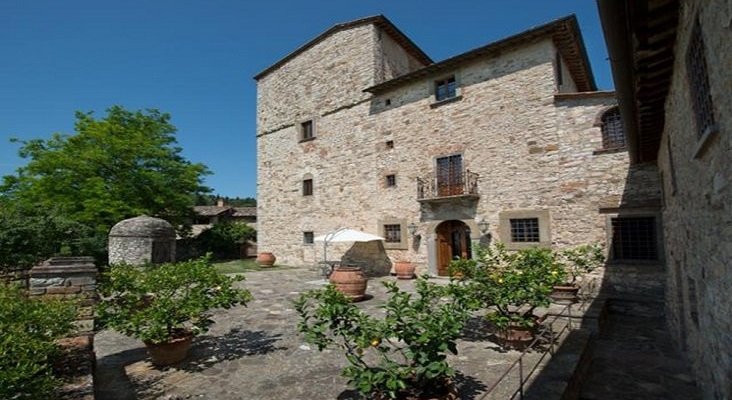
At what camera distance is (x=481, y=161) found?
12617 mm

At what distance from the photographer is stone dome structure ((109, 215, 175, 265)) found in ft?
54.1

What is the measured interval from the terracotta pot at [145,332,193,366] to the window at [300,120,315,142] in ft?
44.4

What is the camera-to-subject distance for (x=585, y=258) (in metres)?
10.2

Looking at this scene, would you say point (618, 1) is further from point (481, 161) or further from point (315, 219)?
point (315, 219)

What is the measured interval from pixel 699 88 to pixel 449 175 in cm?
1039

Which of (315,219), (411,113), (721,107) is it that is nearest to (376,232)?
(315,219)

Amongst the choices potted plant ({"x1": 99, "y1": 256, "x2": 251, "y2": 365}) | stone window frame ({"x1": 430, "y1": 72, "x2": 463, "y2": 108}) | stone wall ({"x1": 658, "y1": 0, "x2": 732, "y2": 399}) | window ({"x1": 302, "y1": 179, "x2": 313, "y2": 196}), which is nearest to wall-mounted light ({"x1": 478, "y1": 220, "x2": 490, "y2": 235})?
stone window frame ({"x1": 430, "y1": 72, "x2": 463, "y2": 108})

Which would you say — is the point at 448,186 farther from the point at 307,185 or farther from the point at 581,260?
the point at 307,185

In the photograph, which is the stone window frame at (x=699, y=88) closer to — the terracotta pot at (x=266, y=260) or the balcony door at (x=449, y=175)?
the balcony door at (x=449, y=175)

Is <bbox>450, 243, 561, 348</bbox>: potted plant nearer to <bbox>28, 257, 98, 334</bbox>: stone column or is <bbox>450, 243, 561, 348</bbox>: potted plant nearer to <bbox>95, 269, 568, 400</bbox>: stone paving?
<bbox>95, 269, 568, 400</bbox>: stone paving

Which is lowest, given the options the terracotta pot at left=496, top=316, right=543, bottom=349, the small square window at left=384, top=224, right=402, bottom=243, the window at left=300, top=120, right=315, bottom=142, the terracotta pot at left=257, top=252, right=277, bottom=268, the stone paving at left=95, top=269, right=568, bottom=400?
the stone paving at left=95, top=269, right=568, bottom=400

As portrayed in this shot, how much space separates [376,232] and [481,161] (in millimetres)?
5228

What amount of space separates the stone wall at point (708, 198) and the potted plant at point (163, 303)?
18.2 ft

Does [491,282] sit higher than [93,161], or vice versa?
[93,161]
